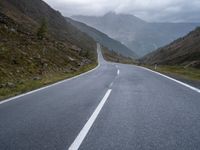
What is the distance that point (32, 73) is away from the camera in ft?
72.1

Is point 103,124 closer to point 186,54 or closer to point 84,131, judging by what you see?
point 84,131

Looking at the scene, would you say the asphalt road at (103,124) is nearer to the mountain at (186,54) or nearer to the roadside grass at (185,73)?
the roadside grass at (185,73)

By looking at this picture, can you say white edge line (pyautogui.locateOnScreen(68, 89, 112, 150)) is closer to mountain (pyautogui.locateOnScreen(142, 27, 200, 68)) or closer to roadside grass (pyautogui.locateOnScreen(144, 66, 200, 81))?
roadside grass (pyautogui.locateOnScreen(144, 66, 200, 81))

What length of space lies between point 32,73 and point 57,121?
52.7 feet

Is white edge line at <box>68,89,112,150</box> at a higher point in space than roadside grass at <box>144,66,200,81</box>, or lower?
higher

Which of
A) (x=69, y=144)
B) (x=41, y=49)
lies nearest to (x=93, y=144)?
(x=69, y=144)

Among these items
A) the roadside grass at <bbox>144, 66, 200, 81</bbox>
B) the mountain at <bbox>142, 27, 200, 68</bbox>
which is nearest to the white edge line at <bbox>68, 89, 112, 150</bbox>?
the roadside grass at <bbox>144, 66, 200, 81</bbox>

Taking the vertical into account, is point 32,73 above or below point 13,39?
below

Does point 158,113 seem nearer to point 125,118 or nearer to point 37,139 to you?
point 125,118

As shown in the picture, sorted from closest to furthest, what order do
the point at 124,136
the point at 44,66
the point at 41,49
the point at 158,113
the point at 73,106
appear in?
the point at 124,136 < the point at 158,113 < the point at 73,106 < the point at 44,66 < the point at 41,49

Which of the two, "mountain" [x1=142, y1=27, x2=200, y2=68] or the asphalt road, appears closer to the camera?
the asphalt road

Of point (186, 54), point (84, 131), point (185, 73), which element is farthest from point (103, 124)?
point (186, 54)

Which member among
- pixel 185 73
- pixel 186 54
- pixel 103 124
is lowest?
pixel 186 54

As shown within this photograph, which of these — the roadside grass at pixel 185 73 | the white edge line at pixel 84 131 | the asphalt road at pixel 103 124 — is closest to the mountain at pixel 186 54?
the roadside grass at pixel 185 73
